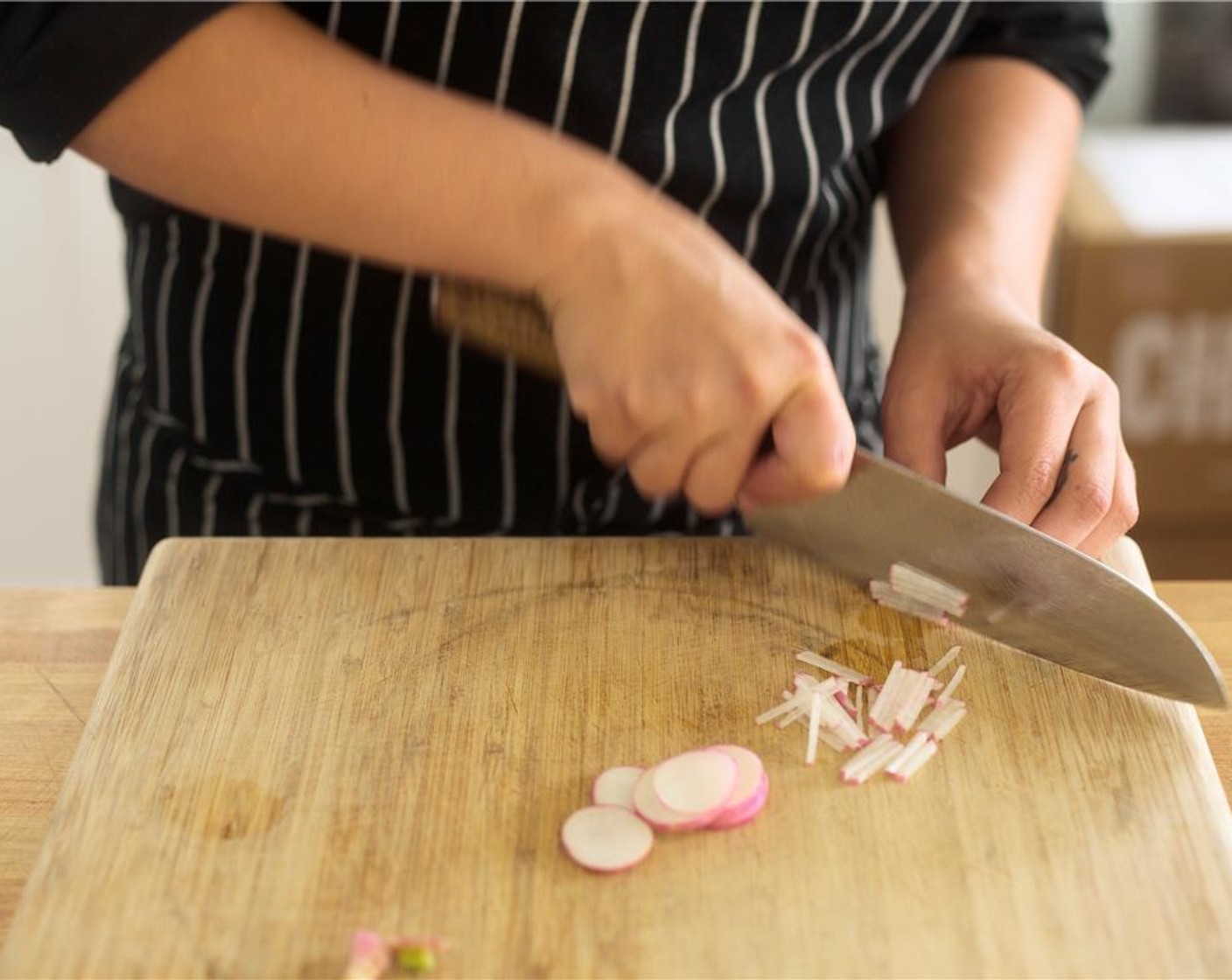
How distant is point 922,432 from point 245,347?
1.63ft

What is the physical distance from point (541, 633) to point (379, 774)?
152 mm

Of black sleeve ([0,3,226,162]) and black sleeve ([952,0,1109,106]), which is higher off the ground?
black sleeve ([0,3,226,162])

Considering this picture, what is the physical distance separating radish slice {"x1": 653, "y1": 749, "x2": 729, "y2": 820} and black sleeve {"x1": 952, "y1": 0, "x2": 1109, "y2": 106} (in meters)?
0.66

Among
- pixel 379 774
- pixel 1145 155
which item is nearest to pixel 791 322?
pixel 379 774

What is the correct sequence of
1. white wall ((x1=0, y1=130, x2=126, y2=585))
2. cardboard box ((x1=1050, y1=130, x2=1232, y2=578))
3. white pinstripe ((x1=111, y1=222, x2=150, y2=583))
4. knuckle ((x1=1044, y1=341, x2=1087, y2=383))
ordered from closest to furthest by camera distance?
knuckle ((x1=1044, y1=341, x2=1087, y2=383))
white pinstripe ((x1=111, y1=222, x2=150, y2=583))
cardboard box ((x1=1050, y1=130, x2=1232, y2=578))
white wall ((x1=0, y1=130, x2=126, y2=585))

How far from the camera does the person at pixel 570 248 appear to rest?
0.86m

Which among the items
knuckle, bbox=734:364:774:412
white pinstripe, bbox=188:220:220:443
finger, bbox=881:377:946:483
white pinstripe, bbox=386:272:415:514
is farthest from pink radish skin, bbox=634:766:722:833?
white pinstripe, bbox=188:220:220:443

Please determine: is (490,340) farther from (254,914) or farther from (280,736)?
(254,914)

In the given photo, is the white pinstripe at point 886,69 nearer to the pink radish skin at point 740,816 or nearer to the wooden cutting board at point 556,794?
the wooden cutting board at point 556,794

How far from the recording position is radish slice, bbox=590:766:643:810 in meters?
0.83

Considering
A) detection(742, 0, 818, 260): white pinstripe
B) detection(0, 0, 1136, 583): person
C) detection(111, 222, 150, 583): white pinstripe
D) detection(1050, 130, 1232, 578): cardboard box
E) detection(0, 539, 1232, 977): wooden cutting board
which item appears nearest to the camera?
detection(0, 539, 1232, 977): wooden cutting board

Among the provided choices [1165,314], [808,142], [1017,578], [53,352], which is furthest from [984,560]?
[53,352]

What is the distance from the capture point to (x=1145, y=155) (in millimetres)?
2006

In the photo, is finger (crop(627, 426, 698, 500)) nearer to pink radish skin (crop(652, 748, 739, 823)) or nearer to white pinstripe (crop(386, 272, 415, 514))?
pink radish skin (crop(652, 748, 739, 823))
